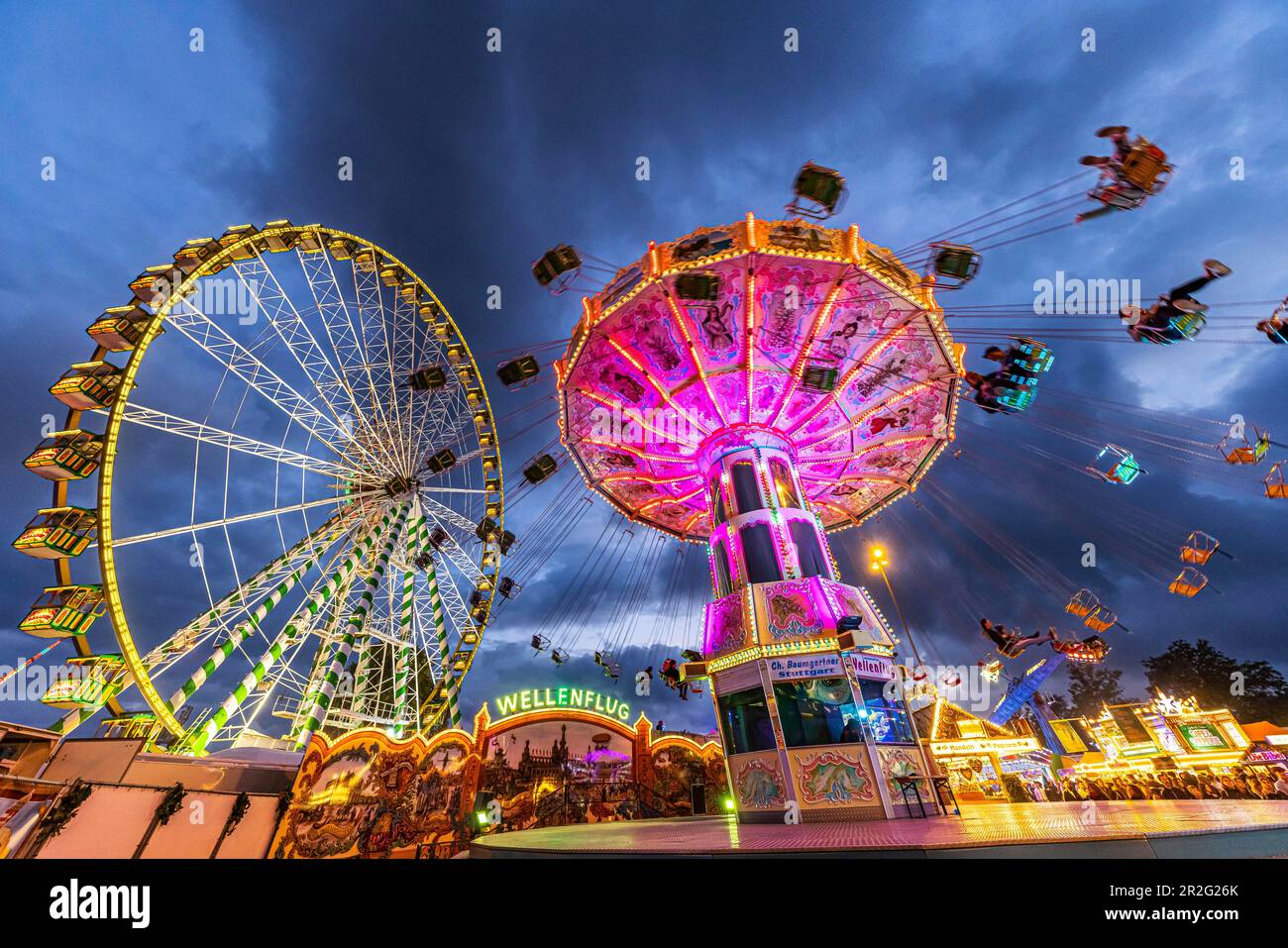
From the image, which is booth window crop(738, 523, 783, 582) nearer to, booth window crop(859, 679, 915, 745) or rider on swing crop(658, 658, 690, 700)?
booth window crop(859, 679, 915, 745)

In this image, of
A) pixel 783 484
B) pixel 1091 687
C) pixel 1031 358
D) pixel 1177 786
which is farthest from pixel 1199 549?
pixel 1091 687

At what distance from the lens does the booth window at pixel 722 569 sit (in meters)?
15.1

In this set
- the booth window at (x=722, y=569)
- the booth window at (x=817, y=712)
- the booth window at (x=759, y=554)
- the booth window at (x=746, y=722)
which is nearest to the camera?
the booth window at (x=817, y=712)

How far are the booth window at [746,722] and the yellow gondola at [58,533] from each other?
17.6 m

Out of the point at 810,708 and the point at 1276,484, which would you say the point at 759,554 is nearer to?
the point at 810,708

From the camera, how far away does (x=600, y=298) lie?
1534 cm

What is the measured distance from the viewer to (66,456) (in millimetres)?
13977

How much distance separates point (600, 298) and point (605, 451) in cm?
577

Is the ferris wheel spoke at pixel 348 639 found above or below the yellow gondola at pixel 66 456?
below

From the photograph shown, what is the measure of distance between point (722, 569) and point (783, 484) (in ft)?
A: 11.2

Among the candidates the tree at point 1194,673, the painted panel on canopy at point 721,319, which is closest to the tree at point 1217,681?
the tree at point 1194,673

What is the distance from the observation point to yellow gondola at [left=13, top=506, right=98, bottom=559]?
13508 millimetres

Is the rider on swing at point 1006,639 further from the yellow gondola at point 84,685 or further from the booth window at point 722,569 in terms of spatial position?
the yellow gondola at point 84,685
